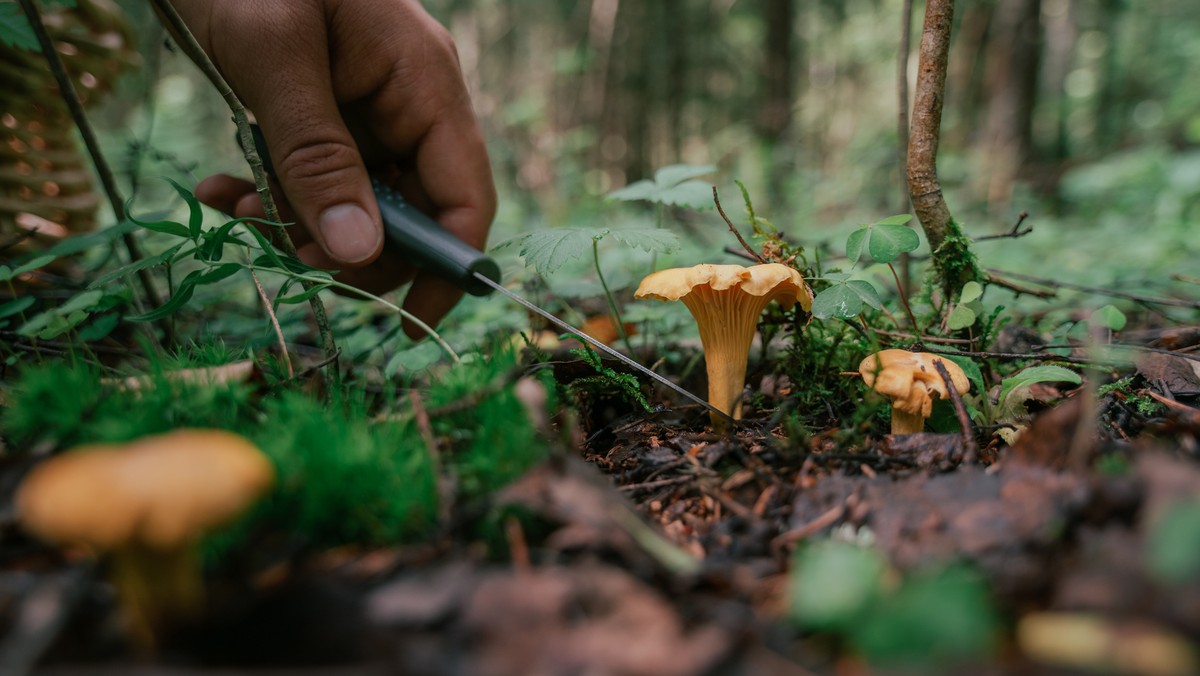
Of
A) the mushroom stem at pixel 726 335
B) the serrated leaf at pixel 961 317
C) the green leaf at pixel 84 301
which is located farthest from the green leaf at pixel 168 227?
the serrated leaf at pixel 961 317

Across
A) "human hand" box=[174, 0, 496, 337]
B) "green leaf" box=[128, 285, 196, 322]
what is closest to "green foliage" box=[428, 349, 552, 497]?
"green leaf" box=[128, 285, 196, 322]

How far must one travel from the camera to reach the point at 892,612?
735mm

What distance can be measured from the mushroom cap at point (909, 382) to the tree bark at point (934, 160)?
1.92 ft

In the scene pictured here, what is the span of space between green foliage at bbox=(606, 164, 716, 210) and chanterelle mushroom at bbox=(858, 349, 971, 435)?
845 millimetres

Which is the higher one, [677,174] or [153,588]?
[677,174]

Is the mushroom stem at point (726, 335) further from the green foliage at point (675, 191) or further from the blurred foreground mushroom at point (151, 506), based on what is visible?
the blurred foreground mushroom at point (151, 506)

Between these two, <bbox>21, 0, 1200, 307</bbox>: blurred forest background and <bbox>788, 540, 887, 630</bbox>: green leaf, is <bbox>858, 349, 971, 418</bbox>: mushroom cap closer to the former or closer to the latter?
<bbox>788, 540, 887, 630</bbox>: green leaf

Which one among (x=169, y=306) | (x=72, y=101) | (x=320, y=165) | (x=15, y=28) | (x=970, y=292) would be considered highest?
(x=15, y=28)

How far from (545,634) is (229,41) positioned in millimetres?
2132

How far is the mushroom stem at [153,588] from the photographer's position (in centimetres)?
80

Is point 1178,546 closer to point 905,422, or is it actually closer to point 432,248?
point 905,422

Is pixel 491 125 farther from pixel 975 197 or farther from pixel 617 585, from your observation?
pixel 617 585

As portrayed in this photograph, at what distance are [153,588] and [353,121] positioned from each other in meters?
2.34

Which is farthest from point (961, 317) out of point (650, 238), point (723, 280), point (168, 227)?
point (168, 227)
